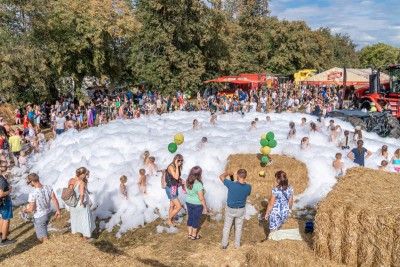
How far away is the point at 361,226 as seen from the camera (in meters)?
5.15

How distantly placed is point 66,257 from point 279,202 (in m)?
3.98

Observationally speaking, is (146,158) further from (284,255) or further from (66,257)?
(284,255)

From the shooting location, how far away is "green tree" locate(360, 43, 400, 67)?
8639cm

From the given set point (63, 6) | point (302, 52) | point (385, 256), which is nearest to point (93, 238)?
point (385, 256)


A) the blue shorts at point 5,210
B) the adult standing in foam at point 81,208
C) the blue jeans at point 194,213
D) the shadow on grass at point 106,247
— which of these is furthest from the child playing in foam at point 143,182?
the blue shorts at point 5,210

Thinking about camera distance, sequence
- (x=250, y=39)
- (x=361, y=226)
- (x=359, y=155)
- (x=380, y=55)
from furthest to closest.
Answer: (x=380, y=55) → (x=250, y=39) → (x=359, y=155) → (x=361, y=226)

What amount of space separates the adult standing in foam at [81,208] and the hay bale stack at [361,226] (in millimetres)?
4583

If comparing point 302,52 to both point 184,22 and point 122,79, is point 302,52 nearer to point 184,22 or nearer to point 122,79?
point 184,22

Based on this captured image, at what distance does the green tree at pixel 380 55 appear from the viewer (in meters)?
86.4

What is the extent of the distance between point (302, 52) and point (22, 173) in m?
48.0

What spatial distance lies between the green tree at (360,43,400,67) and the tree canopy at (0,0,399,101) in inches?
1740

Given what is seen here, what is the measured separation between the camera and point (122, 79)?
34.7 metres

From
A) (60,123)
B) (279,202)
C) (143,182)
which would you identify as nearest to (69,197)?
(143,182)

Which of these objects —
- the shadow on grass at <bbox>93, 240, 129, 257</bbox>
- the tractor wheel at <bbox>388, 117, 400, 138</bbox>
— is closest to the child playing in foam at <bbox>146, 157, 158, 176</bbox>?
the shadow on grass at <bbox>93, 240, 129, 257</bbox>
